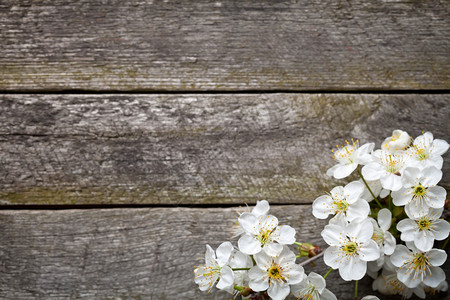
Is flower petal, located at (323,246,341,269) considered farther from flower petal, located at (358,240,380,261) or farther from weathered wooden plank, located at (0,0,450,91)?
weathered wooden plank, located at (0,0,450,91)

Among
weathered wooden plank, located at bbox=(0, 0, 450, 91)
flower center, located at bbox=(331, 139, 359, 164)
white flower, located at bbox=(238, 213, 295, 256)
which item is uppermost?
weathered wooden plank, located at bbox=(0, 0, 450, 91)

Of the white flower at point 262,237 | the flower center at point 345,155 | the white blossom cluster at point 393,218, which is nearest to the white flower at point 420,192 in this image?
the white blossom cluster at point 393,218

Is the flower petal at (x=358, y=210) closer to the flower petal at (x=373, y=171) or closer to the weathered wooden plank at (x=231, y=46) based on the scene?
the flower petal at (x=373, y=171)

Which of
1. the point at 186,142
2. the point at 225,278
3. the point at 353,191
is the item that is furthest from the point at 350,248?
the point at 186,142

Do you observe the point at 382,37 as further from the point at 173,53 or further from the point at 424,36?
the point at 173,53

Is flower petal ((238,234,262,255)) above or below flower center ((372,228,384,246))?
below

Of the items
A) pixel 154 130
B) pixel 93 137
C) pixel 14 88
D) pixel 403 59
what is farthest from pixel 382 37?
pixel 14 88

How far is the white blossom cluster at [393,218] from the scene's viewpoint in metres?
0.70

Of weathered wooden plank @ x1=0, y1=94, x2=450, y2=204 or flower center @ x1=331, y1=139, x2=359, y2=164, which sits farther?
weathered wooden plank @ x1=0, y1=94, x2=450, y2=204

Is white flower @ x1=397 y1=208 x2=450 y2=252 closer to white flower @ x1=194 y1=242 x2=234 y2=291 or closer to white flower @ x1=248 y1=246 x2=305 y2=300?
white flower @ x1=248 y1=246 x2=305 y2=300

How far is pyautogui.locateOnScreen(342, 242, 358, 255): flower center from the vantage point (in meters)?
0.69

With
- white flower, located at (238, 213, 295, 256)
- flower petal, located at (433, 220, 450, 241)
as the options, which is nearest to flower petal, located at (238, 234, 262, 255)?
white flower, located at (238, 213, 295, 256)

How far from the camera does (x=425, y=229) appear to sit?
70cm

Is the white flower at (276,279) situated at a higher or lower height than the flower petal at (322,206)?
lower
